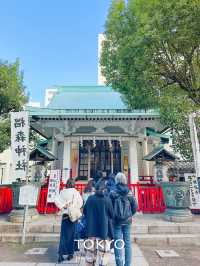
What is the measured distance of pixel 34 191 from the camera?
6.68m

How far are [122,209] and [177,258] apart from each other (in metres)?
2.38

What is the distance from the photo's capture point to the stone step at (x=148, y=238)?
6.35 m

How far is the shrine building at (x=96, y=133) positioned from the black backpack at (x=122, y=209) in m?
7.71

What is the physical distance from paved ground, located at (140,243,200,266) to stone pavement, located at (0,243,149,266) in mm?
190

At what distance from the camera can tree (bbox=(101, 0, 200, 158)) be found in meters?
7.40

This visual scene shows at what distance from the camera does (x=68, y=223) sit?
16.3ft

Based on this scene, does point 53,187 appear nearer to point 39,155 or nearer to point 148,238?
point 39,155

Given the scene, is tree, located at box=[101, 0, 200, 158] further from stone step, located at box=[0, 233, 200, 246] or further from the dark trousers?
the dark trousers

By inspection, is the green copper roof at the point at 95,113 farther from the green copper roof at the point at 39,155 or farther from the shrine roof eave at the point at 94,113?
the green copper roof at the point at 39,155

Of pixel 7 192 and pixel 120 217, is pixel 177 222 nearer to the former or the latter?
pixel 120 217

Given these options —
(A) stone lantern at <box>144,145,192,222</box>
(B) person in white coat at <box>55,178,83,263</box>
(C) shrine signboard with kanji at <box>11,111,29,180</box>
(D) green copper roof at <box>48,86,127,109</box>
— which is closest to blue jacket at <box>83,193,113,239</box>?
(B) person in white coat at <box>55,178,83,263</box>

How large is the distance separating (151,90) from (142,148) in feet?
20.6

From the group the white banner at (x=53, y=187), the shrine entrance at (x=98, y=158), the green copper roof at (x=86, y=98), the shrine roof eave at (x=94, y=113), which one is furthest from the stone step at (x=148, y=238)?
the green copper roof at (x=86, y=98)

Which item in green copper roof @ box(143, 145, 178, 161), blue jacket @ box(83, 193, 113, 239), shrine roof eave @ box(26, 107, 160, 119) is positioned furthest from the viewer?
shrine roof eave @ box(26, 107, 160, 119)
